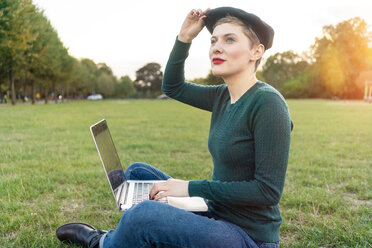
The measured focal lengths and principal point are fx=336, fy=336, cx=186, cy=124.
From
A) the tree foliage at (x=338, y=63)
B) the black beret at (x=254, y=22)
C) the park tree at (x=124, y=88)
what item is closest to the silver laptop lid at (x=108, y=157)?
the black beret at (x=254, y=22)

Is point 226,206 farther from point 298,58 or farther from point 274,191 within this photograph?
point 298,58

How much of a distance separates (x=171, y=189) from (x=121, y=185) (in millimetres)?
986

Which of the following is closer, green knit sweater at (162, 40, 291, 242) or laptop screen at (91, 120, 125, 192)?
green knit sweater at (162, 40, 291, 242)

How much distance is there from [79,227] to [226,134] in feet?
5.62

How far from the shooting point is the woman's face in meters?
2.11

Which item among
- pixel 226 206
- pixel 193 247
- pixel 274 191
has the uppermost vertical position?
pixel 274 191

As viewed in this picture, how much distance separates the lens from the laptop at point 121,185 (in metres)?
2.34

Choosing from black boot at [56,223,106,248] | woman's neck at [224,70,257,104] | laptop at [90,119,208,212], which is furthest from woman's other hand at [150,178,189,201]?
A: black boot at [56,223,106,248]

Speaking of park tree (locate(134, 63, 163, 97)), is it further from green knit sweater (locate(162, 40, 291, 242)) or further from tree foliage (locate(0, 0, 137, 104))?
green knit sweater (locate(162, 40, 291, 242))

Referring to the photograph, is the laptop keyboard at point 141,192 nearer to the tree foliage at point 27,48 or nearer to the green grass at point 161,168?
the green grass at point 161,168

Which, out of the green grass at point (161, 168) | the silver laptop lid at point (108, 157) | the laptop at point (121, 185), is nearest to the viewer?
the laptop at point (121, 185)

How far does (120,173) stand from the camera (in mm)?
3029

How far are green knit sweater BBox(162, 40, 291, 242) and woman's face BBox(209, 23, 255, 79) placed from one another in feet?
0.55

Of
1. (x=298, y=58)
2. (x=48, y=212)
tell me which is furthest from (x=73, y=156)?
(x=298, y=58)
